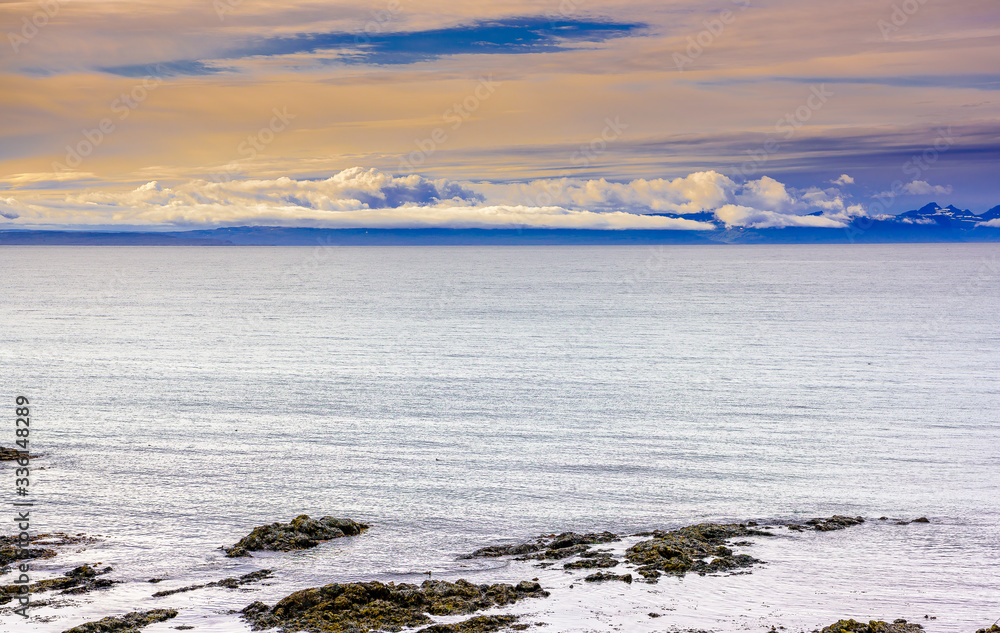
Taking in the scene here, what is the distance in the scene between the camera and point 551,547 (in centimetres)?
2455

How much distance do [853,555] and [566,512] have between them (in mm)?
9406

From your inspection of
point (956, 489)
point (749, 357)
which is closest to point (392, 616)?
point (956, 489)

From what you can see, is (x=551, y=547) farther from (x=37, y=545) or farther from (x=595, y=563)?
(x=37, y=545)

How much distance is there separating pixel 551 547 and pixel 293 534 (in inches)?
313

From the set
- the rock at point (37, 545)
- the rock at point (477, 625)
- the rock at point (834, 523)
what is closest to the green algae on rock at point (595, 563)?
the rock at point (477, 625)

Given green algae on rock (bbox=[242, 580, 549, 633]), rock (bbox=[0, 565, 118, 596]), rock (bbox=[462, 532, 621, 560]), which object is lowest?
rock (bbox=[462, 532, 621, 560])

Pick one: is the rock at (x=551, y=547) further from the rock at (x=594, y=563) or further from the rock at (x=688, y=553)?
the rock at (x=688, y=553)

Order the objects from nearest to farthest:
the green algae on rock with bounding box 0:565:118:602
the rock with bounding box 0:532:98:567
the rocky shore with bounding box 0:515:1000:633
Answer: the rocky shore with bounding box 0:515:1000:633, the green algae on rock with bounding box 0:565:118:602, the rock with bounding box 0:532:98:567

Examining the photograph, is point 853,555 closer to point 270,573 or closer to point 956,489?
point 956,489

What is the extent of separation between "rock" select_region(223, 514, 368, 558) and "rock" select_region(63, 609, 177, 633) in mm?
5169

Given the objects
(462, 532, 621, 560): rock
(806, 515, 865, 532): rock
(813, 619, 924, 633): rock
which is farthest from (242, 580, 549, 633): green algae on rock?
(806, 515, 865, 532): rock

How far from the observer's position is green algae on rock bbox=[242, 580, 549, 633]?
18234mm

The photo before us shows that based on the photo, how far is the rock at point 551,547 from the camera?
23.8 meters

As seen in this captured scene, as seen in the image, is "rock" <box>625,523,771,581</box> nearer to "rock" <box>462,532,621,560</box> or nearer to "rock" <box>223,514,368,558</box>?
"rock" <box>462,532,621,560</box>
